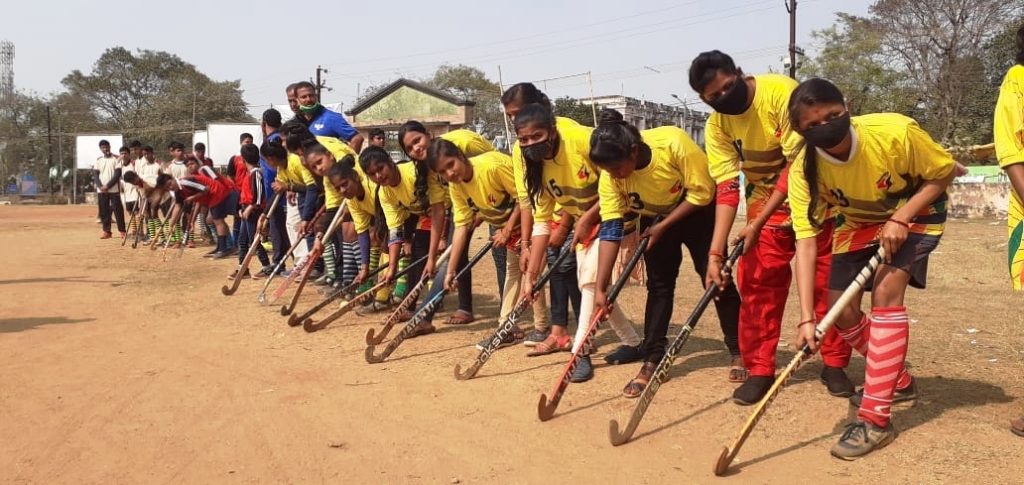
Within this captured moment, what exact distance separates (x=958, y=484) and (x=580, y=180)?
281cm

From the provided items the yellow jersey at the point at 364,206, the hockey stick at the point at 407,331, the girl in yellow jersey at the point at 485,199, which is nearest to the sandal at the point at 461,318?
the hockey stick at the point at 407,331

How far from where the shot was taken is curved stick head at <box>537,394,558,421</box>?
4.23 m

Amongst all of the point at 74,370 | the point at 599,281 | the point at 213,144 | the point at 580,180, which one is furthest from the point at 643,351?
the point at 213,144

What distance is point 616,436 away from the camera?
12.7ft

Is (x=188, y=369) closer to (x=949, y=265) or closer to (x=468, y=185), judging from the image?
(x=468, y=185)

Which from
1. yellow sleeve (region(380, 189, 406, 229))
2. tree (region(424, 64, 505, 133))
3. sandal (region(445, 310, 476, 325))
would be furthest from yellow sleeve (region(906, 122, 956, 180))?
tree (region(424, 64, 505, 133))

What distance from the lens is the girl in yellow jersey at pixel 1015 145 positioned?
370 centimetres

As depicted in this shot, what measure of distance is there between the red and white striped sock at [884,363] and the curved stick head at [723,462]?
2.35ft

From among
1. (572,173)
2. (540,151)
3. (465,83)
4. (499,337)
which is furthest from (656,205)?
(465,83)

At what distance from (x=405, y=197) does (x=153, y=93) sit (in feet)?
180

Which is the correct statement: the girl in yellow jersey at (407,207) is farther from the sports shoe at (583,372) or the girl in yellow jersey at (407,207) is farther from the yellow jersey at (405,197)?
the sports shoe at (583,372)

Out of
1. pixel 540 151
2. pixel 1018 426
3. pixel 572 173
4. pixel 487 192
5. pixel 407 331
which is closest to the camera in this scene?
pixel 1018 426

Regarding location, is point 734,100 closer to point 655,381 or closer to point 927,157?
point 927,157

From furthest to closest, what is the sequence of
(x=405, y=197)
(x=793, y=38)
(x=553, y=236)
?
(x=793, y=38)
(x=405, y=197)
(x=553, y=236)
